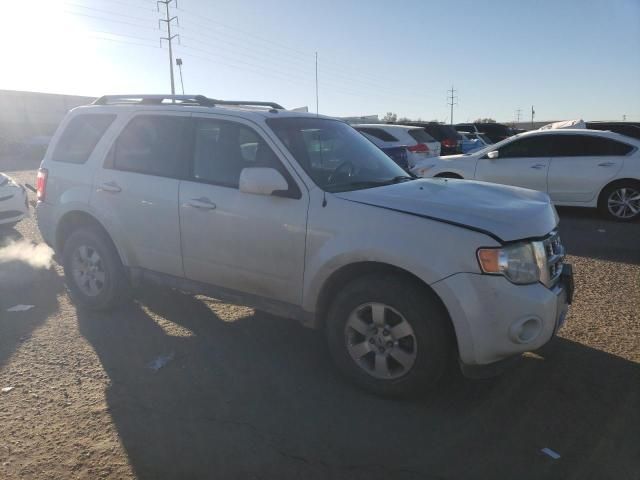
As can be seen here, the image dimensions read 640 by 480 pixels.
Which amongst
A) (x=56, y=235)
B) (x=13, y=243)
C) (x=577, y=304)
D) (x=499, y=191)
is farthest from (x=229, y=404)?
(x=13, y=243)

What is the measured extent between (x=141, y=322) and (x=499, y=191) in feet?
10.9

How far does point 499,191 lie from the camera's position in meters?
4.10

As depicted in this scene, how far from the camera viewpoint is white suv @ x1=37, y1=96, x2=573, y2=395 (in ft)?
10.6

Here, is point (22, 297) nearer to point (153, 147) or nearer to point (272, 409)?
point (153, 147)

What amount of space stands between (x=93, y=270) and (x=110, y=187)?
0.84 m

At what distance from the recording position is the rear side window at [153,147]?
459cm

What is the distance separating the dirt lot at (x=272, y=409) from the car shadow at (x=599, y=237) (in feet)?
8.16

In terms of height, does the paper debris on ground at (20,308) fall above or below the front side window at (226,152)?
below

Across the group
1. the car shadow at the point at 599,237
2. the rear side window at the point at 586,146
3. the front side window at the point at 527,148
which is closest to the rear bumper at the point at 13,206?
the car shadow at the point at 599,237

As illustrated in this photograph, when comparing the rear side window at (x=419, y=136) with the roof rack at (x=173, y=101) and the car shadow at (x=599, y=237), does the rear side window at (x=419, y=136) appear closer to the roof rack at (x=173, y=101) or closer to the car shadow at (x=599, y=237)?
the car shadow at (x=599, y=237)

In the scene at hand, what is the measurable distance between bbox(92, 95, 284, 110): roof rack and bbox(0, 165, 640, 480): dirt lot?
200 centimetres

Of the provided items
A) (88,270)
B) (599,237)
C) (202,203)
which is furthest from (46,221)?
(599,237)

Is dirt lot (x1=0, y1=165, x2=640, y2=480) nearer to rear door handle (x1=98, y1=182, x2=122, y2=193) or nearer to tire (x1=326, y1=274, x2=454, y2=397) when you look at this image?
tire (x1=326, y1=274, x2=454, y2=397)

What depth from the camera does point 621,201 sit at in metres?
9.47
